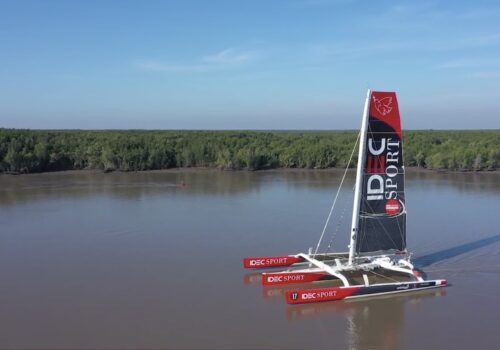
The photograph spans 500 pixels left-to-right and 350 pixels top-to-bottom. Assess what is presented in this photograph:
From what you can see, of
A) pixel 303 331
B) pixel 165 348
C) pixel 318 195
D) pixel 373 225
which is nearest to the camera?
pixel 165 348

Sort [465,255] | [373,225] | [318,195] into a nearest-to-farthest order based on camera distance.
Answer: [373,225], [465,255], [318,195]

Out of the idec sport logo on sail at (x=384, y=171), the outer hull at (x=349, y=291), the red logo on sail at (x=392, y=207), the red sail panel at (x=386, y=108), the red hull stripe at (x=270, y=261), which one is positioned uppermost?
the red sail panel at (x=386, y=108)

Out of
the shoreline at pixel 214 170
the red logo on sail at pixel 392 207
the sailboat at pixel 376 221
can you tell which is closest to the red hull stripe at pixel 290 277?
the sailboat at pixel 376 221

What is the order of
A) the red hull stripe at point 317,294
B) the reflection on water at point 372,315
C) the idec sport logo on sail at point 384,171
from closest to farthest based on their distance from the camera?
the reflection on water at point 372,315 → the red hull stripe at point 317,294 → the idec sport logo on sail at point 384,171

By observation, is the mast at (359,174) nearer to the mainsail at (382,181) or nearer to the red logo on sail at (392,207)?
the mainsail at (382,181)

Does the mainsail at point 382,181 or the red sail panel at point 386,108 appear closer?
the red sail panel at point 386,108

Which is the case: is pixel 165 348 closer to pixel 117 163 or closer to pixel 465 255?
pixel 465 255

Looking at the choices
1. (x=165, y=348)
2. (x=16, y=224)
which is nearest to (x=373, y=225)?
(x=165, y=348)

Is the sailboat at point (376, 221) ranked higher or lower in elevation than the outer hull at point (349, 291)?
Answer: higher
